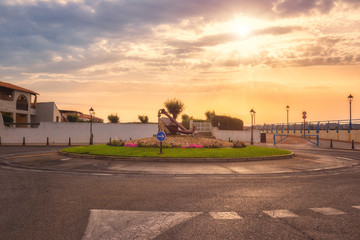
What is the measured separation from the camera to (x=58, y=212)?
5602 mm

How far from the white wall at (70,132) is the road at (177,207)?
90.9 feet

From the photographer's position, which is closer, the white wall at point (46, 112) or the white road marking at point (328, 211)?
the white road marking at point (328, 211)

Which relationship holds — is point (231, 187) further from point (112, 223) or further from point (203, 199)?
point (112, 223)

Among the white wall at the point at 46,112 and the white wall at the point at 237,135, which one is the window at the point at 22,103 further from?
the white wall at the point at 237,135

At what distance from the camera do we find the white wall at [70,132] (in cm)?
3528

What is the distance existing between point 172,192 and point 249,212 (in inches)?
96.9

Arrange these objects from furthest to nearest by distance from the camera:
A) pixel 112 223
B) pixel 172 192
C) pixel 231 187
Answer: pixel 231 187, pixel 172 192, pixel 112 223

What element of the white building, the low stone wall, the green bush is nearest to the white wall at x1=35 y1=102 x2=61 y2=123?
the white building

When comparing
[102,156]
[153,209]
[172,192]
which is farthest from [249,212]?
[102,156]

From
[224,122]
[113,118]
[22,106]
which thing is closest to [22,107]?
[22,106]

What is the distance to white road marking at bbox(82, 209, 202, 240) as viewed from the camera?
4383mm

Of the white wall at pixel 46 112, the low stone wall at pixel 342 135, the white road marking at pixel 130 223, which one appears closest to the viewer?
the white road marking at pixel 130 223

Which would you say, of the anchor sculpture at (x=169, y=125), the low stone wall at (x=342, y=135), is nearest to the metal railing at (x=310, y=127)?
the low stone wall at (x=342, y=135)

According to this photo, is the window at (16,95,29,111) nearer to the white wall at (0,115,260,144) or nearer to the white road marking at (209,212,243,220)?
the white wall at (0,115,260,144)
